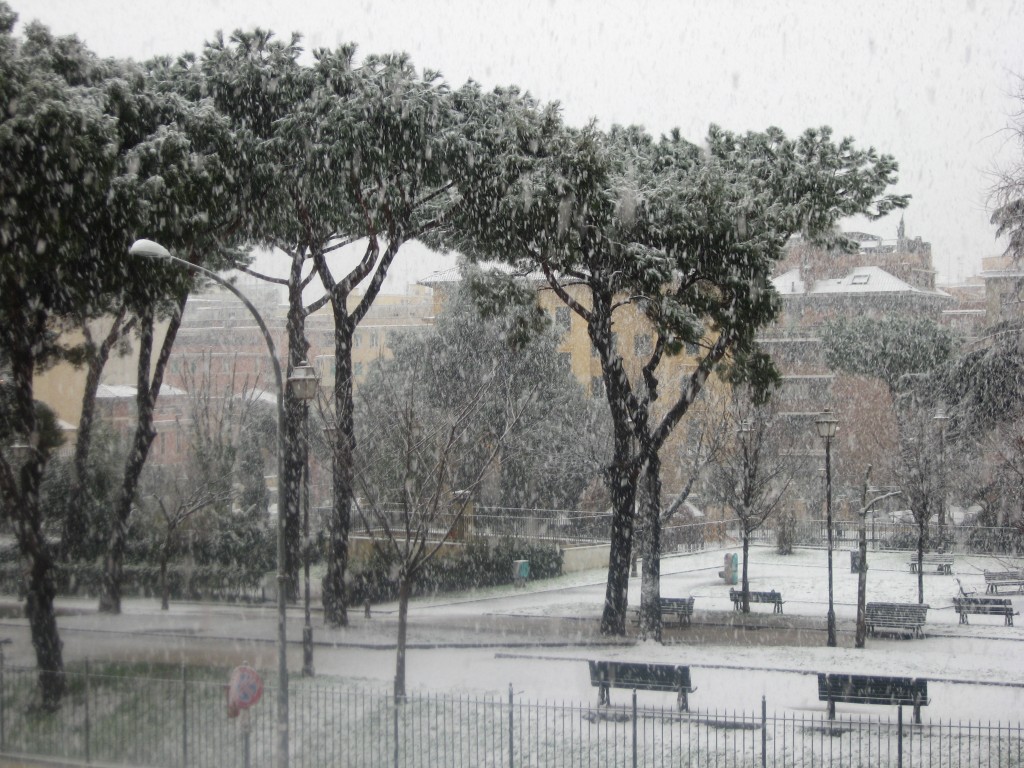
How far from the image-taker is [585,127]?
20.7 m

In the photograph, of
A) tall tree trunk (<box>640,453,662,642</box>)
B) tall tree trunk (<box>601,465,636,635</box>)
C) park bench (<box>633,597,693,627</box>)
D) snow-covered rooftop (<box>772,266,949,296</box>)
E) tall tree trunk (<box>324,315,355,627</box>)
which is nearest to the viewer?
tall tree trunk (<box>640,453,662,642</box>)

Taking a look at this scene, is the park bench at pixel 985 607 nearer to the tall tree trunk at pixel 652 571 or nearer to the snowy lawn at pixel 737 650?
the snowy lawn at pixel 737 650

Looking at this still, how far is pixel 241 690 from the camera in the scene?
1147 centimetres

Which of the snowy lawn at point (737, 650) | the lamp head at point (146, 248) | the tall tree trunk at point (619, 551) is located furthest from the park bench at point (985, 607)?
the lamp head at point (146, 248)

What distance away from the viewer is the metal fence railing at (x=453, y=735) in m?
12.3

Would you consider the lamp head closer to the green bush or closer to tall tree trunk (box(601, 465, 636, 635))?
tall tree trunk (box(601, 465, 636, 635))

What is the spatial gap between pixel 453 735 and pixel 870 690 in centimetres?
484

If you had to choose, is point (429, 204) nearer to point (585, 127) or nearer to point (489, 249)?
point (489, 249)

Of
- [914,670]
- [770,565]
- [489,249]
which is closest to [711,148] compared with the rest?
[489,249]

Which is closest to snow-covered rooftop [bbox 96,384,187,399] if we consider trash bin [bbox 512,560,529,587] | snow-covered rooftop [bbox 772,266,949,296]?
trash bin [bbox 512,560,529,587]

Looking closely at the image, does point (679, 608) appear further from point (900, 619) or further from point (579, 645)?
point (900, 619)

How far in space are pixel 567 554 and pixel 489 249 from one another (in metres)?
14.2

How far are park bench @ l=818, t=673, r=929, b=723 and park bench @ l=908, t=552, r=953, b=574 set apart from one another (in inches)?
867

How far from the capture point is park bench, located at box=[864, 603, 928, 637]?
23.1 m
